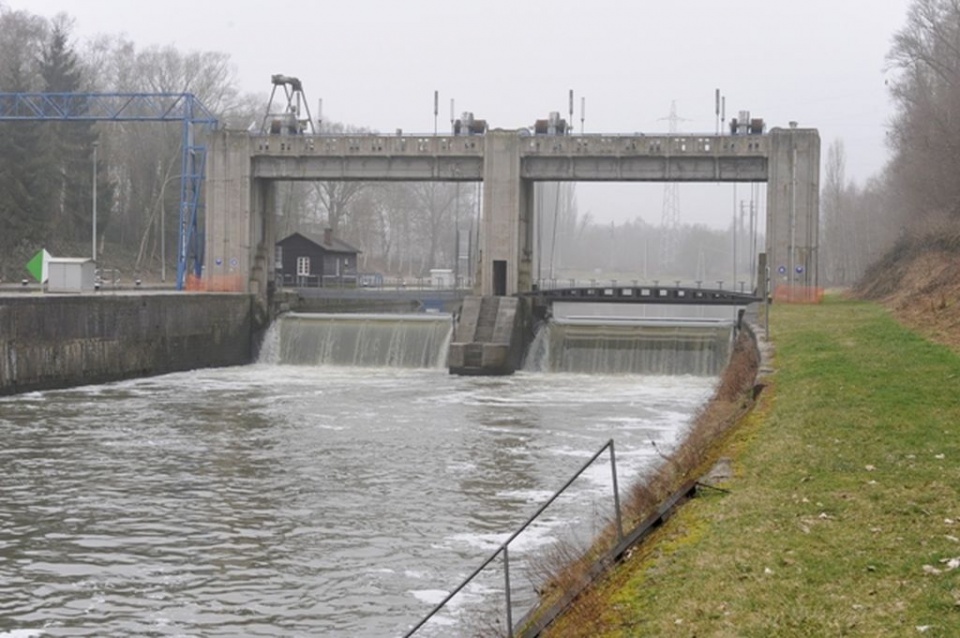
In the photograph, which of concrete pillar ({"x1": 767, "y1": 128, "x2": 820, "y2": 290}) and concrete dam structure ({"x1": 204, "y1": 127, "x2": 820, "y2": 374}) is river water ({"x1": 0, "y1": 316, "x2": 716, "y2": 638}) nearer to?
concrete dam structure ({"x1": 204, "y1": 127, "x2": 820, "y2": 374})

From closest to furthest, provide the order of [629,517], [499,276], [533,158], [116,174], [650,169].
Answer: [629,517] → [650,169] → [533,158] → [499,276] → [116,174]

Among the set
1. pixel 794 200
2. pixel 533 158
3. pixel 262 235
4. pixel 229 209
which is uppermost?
pixel 533 158

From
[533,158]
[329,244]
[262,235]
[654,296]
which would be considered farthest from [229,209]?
[654,296]

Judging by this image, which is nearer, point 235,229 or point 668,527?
point 668,527

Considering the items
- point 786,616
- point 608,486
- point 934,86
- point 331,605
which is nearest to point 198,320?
point 608,486

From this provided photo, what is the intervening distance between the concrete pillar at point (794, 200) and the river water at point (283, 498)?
1386cm

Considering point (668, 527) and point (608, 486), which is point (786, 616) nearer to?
point (668, 527)

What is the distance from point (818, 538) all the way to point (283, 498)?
11129 mm

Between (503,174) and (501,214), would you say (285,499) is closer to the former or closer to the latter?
(501,214)

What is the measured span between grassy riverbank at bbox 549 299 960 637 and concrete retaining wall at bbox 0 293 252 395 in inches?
934

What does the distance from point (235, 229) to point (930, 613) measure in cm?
4588

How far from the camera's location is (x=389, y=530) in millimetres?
17375

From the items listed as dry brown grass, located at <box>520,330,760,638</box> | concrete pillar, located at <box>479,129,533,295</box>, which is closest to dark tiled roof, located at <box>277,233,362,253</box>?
concrete pillar, located at <box>479,129,533,295</box>

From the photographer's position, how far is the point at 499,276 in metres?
49.8
